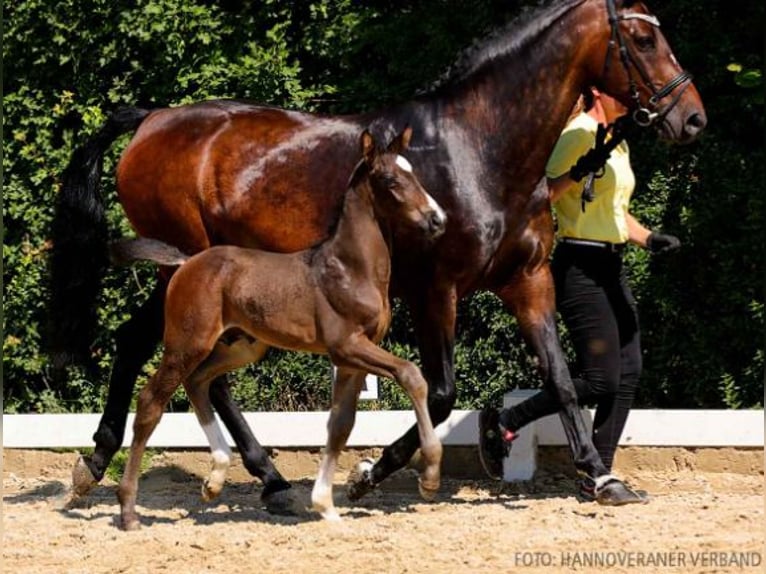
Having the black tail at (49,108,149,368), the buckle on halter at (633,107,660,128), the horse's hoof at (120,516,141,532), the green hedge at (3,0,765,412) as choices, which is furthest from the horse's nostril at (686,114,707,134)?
the horse's hoof at (120,516,141,532)

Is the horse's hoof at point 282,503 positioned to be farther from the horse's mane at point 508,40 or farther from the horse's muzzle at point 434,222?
the horse's mane at point 508,40

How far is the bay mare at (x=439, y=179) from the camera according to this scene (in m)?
7.22

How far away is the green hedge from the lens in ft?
30.6

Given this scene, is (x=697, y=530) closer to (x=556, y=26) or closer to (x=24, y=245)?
(x=556, y=26)

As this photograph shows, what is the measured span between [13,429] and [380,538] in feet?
10.3

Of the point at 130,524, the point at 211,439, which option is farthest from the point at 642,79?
the point at 130,524

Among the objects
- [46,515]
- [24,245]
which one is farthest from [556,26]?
[24,245]

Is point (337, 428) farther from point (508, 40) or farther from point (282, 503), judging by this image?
point (508, 40)

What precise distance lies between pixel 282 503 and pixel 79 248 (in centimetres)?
170

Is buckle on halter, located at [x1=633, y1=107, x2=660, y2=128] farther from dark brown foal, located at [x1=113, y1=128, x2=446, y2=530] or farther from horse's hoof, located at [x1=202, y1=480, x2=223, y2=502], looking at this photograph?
horse's hoof, located at [x1=202, y1=480, x2=223, y2=502]

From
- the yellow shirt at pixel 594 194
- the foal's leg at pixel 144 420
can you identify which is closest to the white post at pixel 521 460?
the yellow shirt at pixel 594 194

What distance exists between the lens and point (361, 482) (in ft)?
25.0

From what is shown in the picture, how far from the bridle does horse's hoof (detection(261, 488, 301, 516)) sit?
237 cm

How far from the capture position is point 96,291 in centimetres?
815
